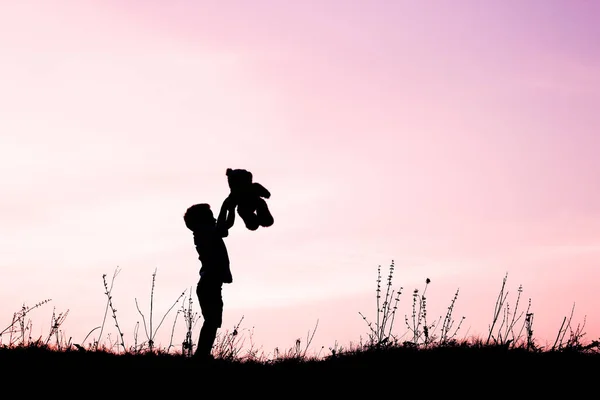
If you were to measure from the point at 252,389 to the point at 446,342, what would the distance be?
3.35 meters

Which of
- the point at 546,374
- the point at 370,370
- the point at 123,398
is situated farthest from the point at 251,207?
the point at 546,374

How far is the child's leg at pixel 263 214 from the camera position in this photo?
952 centimetres

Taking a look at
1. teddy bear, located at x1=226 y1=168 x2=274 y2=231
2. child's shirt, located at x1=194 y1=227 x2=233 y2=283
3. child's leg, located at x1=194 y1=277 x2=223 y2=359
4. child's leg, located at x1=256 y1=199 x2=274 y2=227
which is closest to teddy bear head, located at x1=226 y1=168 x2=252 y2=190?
teddy bear, located at x1=226 y1=168 x2=274 y2=231

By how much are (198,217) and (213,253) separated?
655mm

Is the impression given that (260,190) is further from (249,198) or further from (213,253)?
(213,253)

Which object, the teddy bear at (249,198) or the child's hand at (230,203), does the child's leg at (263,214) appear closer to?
the teddy bear at (249,198)

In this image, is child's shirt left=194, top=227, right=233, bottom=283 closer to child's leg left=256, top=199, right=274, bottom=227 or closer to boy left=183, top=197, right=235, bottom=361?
boy left=183, top=197, right=235, bottom=361

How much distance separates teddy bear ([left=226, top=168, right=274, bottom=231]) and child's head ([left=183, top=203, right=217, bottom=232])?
1.48ft

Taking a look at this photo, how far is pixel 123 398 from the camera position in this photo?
679 centimetres

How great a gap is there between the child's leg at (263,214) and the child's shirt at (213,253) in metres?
0.53

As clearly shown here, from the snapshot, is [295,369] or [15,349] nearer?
[295,369]

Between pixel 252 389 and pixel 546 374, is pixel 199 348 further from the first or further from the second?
pixel 546 374

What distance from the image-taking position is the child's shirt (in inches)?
362

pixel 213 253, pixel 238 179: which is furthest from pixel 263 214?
pixel 213 253
